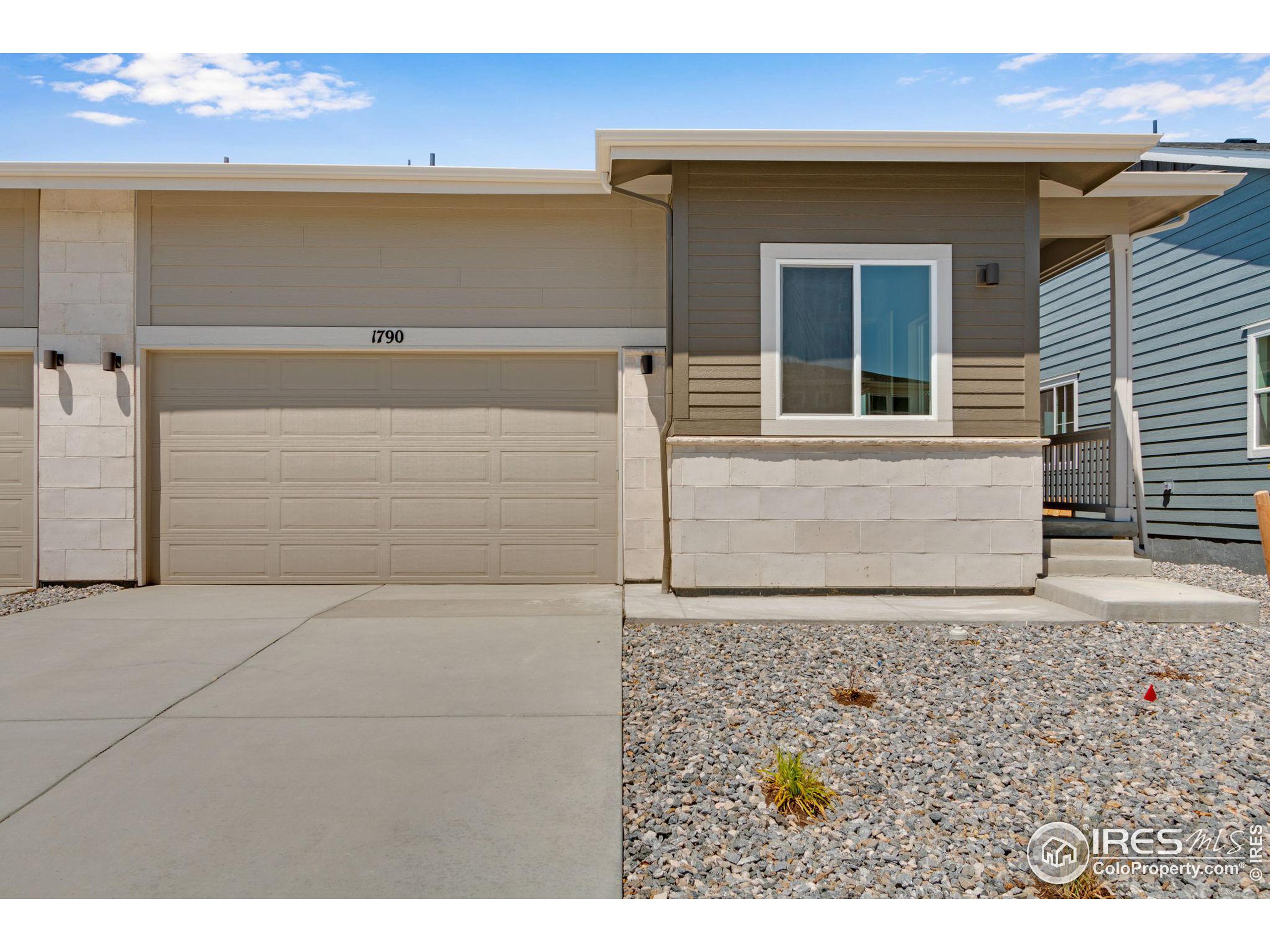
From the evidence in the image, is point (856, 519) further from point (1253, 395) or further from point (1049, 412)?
point (1049, 412)

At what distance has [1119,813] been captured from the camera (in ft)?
7.97

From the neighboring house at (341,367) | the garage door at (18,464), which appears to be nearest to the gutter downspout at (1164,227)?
the neighboring house at (341,367)

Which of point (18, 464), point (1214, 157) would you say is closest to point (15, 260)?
point (18, 464)

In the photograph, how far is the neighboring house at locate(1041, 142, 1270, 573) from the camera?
26.9ft

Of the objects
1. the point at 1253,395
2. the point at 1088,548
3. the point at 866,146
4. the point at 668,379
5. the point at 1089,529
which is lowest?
the point at 1088,548

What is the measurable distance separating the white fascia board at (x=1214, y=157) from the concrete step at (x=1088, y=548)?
4207 millimetres

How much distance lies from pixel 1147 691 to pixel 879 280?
3.53 metres

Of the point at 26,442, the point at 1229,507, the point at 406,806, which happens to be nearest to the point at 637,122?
the point at 406,806

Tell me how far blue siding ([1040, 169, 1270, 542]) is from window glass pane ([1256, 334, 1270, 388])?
16 centimetres

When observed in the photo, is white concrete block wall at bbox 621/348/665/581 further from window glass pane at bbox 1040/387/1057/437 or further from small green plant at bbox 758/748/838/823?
window glass pane at bbox 1040/387/1057/437

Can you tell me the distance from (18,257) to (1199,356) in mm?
12582

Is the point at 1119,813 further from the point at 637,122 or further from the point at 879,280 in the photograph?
the point at 637,122

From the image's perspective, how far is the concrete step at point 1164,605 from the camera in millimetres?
4996

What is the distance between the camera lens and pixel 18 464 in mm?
6691
